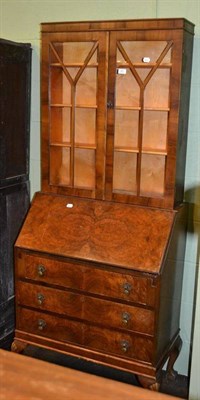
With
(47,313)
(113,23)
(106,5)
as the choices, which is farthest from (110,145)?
(47,313)

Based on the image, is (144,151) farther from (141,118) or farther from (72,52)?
(72,52)

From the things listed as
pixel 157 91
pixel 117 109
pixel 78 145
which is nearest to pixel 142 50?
pixel 157 91

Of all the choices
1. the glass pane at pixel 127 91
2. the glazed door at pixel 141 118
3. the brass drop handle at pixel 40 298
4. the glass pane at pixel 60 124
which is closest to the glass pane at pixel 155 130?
the glazed door at pixel 141 118

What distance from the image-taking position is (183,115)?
2477mm

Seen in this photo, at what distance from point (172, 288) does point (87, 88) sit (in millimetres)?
1186

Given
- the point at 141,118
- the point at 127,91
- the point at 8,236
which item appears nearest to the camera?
the point at 141,118

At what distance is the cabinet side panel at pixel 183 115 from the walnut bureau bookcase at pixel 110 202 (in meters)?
0.01

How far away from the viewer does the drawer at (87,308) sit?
241cm

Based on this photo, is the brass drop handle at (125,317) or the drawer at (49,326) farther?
the drawer at (49,326)

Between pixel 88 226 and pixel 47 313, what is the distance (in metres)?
0.54

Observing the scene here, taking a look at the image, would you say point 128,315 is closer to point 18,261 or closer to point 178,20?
point 18,261

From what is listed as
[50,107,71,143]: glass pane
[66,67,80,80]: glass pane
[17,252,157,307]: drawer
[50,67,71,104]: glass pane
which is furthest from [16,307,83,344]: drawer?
[66,67,80,80]: glass pane

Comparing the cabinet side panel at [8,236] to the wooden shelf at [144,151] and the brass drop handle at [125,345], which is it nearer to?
the wooden shelf at [144,151]

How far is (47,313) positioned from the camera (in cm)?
265
